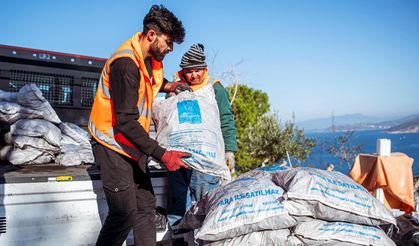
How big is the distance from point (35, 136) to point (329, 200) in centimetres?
254

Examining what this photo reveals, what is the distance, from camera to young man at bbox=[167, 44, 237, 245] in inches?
123

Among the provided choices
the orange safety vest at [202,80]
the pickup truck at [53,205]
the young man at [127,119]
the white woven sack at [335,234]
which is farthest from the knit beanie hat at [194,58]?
the white woven sack at [335,234]

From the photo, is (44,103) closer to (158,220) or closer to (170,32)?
(158,220)

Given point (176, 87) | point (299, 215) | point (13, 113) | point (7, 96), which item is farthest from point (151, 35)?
point (7, 96)

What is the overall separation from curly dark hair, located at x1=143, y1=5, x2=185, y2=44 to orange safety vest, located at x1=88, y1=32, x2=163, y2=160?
142mm

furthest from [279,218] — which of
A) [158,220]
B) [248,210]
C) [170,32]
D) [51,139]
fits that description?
[51,139]

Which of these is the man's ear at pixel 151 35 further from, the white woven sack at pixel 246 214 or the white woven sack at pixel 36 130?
the white woven sack at pixel 36 130

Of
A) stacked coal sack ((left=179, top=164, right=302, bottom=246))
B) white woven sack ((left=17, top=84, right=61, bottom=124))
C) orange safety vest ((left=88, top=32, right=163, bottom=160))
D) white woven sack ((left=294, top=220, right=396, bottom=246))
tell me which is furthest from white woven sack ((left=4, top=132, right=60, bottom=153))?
white woven sack ((left=294, top=220, right=396, bottom=246))

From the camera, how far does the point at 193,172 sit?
10.3ft

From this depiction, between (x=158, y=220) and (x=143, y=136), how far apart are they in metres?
1.02

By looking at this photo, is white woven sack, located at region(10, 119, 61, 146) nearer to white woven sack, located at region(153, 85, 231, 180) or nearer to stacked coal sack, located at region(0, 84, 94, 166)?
stacked coal sack, located at region(0, 84, 94, 166)

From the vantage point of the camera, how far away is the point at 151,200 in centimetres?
275

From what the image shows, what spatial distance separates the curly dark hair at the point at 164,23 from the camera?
237 cm

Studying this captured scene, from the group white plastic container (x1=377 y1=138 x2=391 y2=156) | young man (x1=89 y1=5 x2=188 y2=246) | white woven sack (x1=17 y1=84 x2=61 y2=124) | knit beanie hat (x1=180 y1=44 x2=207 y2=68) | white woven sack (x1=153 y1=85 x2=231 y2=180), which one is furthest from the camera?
white plastic container (x1=377 y1=138 x2=391 y2=156)
